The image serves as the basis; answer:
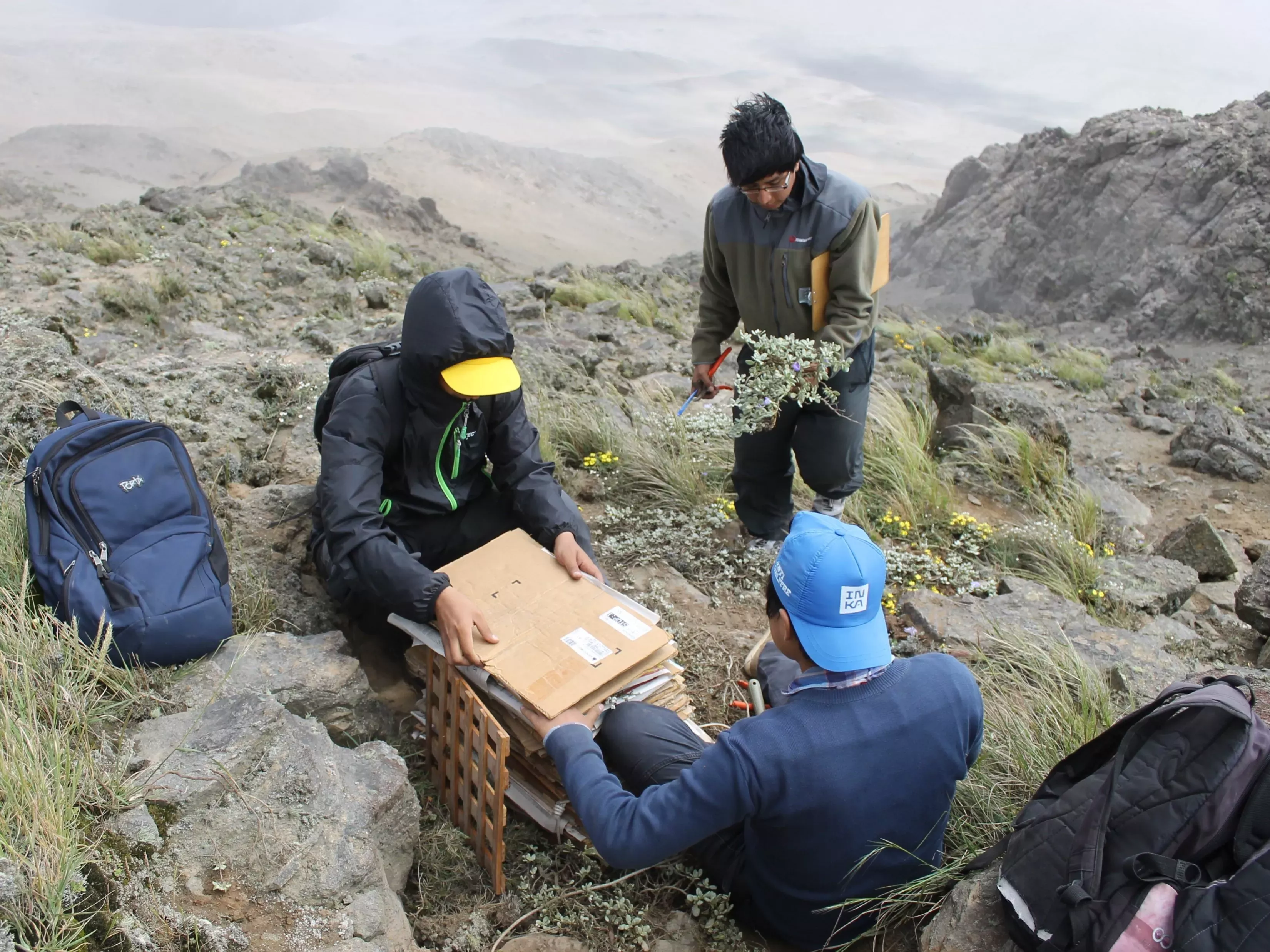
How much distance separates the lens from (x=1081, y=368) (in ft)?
37.0

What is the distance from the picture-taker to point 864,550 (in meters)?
2.00

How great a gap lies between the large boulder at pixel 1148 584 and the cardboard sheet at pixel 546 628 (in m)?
2.87

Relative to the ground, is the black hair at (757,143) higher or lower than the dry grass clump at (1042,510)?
higher

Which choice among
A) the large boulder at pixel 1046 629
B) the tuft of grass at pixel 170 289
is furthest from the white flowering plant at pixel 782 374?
the tuft of grass at pixel 170 289

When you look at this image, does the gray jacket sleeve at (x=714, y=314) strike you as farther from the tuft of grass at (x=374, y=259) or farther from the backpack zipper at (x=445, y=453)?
the tuft of grass at (x=374, y=259)

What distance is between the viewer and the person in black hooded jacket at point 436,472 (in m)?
2.76

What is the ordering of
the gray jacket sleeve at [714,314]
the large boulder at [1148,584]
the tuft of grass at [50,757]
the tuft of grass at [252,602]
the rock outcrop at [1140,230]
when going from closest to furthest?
the tuft of grass at [50,757], the tuft of grass at [252,602], the gray jacket sleeve at [714,314], the large boulder at [1148,584], the rock outcrop at [1140,230]

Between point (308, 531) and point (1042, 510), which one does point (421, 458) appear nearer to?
point (308, 531)

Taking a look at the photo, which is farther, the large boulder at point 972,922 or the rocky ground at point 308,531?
the rocky ground at point 308,531

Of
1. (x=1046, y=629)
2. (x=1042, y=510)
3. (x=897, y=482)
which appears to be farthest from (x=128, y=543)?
(x=1042, y=510)

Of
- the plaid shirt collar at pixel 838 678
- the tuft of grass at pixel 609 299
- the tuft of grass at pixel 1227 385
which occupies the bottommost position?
the tuft of grass at pixel 1227 385

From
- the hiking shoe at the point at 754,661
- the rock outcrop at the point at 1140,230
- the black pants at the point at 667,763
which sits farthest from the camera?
the rock outcrop at the point at 1140,230

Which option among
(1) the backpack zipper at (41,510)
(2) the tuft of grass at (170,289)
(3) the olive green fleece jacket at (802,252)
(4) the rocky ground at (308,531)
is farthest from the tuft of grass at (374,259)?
(1) the backpack zipper at (41,510)

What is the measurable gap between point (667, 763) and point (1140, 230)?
20972 mm
